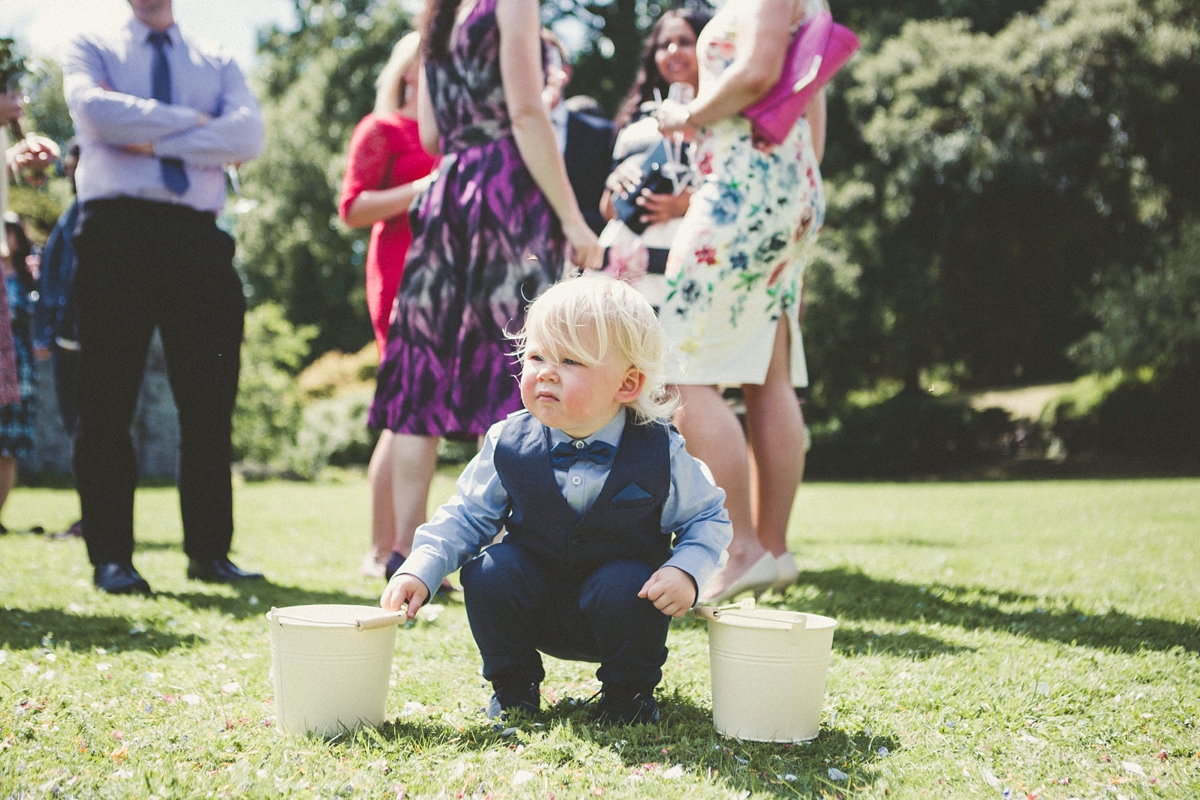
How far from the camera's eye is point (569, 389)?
78.4 inches

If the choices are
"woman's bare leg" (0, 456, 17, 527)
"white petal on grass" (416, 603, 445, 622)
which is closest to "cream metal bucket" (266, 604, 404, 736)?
"white petal on grass" (416, 603, 445, 622)

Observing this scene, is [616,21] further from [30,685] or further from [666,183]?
[30,685]

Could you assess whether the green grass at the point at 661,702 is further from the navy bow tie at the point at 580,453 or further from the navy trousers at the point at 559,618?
the navy bow tie at the point at 580,453

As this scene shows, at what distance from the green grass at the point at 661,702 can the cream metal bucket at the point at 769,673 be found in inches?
1.8

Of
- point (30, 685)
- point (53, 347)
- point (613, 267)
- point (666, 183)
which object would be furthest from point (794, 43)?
point (53, 347)

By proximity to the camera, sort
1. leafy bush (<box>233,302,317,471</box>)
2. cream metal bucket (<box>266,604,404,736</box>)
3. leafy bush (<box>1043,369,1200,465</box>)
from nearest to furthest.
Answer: cream metal bucket (<box>266,604,404,736</box>)
leafy bush (<box>233,302,317,471</box>)
leafy bush (<box>1043,369,1200,465</box>)

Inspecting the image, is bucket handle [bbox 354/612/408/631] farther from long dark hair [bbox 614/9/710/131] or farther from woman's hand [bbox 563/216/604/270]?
long dark hair [bbox 614/9/710/131]

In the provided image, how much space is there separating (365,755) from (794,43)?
2.59m

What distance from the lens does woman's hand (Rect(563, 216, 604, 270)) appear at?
3154 mm

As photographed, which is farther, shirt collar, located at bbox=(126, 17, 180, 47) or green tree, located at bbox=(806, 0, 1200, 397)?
green tree, located at bbox=(806, 0, 1200, 397)

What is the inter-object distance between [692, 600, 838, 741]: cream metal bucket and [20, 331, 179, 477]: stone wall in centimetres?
1023

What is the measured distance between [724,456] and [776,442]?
0.39 meters

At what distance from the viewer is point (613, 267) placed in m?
3.67

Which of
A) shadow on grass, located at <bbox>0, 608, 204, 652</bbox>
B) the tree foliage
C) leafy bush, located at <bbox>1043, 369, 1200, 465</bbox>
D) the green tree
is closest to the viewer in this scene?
shadow on grass, located at <bbox>0, 608, 204, 652</bbox>
